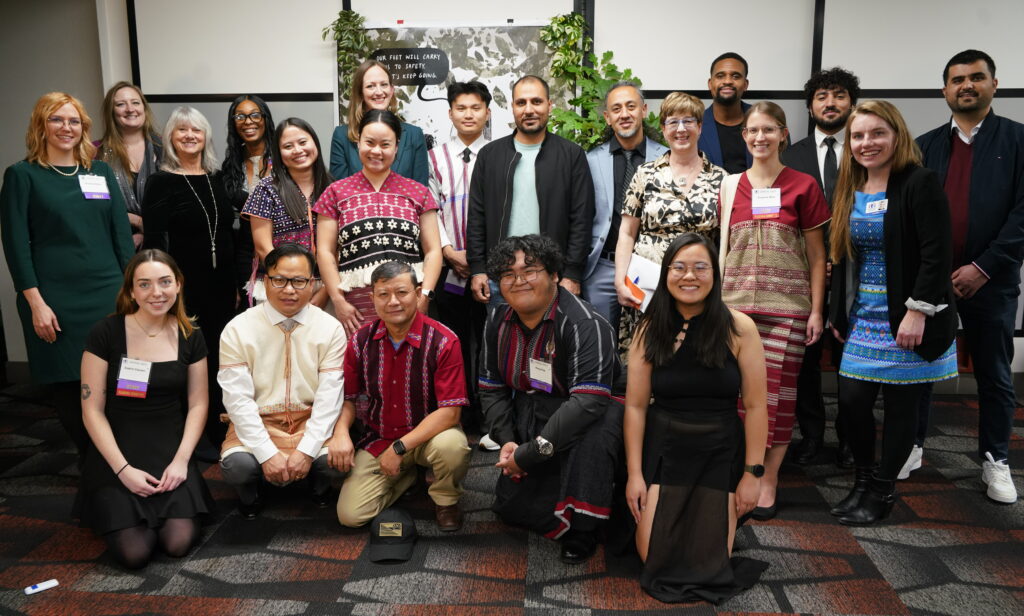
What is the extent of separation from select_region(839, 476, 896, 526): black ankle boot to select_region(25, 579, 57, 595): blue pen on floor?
2.48 metres

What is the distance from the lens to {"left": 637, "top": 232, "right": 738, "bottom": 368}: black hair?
217 centimetres

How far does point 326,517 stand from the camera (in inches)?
104

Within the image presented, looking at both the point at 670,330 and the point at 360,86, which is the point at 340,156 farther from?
the point at 670,330

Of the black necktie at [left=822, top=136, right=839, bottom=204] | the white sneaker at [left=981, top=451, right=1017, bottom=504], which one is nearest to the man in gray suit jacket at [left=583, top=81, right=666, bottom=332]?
the black necktie at [left=822, top=136, right=839, bottom=204]

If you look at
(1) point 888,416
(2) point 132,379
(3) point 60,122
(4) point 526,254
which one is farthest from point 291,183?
(1) point 888,416

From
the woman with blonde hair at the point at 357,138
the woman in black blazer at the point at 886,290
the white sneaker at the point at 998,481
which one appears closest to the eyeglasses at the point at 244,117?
the woman with blonde hair at the point at 357,138

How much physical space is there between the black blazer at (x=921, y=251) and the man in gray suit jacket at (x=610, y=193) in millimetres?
999

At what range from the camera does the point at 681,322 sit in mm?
2246

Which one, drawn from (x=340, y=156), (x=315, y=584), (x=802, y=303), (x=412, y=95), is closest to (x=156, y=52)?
(x=412, y=95)

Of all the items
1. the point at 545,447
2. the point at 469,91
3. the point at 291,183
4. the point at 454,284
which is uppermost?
the point at 469,91

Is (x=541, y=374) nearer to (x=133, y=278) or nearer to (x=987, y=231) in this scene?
(x=133, y=278)

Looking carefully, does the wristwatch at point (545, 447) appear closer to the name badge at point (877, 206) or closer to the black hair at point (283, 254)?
the black hair at point (283, 254)

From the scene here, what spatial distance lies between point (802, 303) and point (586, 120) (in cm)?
182

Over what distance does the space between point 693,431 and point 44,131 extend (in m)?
2.52
